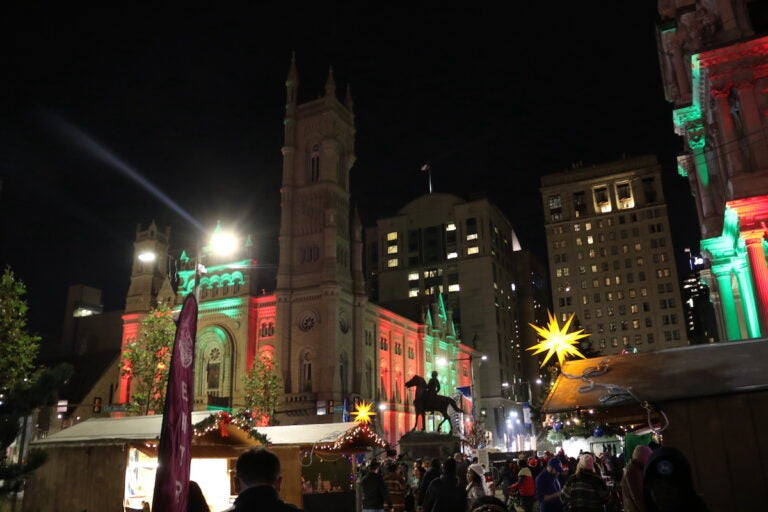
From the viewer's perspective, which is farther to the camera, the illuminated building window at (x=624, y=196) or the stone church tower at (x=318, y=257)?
the illuminated building window at (x=624, y=196)

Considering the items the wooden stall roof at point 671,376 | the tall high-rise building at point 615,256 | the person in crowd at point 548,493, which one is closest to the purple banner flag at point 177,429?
the wooden stall roof at point 671,376

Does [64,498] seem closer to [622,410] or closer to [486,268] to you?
[622,410]

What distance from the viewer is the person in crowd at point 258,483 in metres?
4.22

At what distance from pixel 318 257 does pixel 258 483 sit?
62448 millimetres

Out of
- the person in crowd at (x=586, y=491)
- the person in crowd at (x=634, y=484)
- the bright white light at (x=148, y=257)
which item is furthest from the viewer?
the bright white light at (x=148, y=257)

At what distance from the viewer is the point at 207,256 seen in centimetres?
7069

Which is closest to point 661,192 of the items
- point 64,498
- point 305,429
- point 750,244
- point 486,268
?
point 486,268

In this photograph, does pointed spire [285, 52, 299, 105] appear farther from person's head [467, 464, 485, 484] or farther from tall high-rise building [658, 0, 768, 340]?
person's head [467, 464, 485, 484]

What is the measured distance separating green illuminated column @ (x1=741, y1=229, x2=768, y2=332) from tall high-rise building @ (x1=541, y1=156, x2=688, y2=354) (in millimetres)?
89440

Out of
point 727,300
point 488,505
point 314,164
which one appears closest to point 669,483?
point 488,505

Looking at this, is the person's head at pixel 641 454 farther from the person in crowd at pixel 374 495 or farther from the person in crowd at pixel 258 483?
the person in crowd at pixel 374 495

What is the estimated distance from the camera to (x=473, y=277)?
114 meters

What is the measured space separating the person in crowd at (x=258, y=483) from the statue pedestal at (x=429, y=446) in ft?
89.8

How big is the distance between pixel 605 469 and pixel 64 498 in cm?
1900
